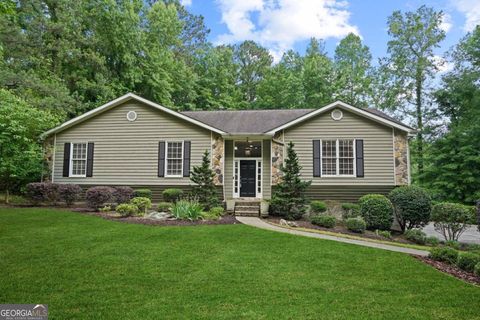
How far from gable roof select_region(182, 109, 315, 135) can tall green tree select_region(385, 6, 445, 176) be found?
39.8 feet

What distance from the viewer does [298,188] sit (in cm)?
1127

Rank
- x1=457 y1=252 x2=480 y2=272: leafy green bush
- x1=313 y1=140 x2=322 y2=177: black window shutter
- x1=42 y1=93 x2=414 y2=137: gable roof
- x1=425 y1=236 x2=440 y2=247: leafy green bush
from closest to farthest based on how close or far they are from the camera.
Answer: x1=457 y1=252 x2=480 y2=272: leafy green bush → x1=425 y1=236 x2=440 y2=247: leafy green bush → x1=42 y1=93 x2=414 y2=137: gable roof → x1=313 y1=140 x2=322 y2=177: black window shutter

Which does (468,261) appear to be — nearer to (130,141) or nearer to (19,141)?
(130,141)

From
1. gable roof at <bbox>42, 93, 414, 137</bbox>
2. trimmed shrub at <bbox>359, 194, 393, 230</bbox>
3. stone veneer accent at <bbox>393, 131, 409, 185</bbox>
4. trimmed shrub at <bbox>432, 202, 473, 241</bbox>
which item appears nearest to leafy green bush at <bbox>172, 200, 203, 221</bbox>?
gable roof at <bbox>42, 93, 414, 137</bbox>

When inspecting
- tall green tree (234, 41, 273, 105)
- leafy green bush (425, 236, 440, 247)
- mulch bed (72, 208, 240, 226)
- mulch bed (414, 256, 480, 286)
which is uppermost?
tall green tree (234, 41, 273, 105)

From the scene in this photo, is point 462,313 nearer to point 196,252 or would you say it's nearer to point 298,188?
point 196,252

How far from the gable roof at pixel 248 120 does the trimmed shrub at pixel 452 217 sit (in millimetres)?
6987

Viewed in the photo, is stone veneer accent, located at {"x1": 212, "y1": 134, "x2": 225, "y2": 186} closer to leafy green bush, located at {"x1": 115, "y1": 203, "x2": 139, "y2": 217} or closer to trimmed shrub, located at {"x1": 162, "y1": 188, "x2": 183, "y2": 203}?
trimmed shrub, located at {"x1": 162, "y1": 188, "x2": 183, "y2": 203}

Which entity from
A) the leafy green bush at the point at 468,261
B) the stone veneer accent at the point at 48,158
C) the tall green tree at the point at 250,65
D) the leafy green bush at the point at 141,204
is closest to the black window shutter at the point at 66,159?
the stone veneer accent at the point at 48,158

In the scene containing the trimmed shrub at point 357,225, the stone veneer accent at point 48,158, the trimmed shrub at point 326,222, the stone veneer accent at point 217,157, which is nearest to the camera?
the trimmed shrub at point 357,225

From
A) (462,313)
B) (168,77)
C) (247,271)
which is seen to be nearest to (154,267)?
(247,271)

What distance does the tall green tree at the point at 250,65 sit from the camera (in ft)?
106

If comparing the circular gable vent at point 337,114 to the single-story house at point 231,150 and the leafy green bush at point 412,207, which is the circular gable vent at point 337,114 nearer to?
the single-story house at point 231,150

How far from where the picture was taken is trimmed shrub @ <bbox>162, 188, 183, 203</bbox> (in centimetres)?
1259
